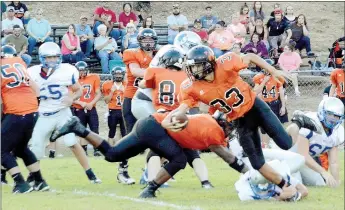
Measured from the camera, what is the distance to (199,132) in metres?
7.68

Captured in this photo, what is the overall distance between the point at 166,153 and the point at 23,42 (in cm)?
854

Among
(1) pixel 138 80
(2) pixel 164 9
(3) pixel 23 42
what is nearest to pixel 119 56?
(3) pixel 23 42

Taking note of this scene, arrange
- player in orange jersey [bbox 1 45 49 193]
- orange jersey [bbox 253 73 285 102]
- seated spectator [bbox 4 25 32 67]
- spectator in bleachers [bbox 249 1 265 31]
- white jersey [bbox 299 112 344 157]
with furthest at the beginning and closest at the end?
spectator in bleachers [bbox 249 1 265 31]
seated spectator [bbox 4 25 32 67]
orange jersey [bbox 253 73 285 102]
white jersey [bbox 299 112 344 157]
player in orange jersey [bbox 1 45 49 193]

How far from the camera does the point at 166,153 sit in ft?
25.5

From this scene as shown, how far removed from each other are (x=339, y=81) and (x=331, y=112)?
456 centimetres

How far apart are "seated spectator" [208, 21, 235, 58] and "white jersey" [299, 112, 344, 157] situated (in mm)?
7832

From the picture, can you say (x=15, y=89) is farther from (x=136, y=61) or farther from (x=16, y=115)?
(x=136, y=61)

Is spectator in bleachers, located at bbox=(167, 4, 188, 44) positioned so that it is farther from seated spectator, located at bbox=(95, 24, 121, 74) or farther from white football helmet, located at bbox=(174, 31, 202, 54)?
white football helmet, located at bbox=(174, 31, 202, 54)

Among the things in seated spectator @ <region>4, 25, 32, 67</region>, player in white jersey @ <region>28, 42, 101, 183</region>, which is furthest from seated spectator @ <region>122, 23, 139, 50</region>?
player in white jersey @ <region>28, 42, 101, 183</region>

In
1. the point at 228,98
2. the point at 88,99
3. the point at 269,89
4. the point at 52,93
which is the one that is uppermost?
the point at 228,98

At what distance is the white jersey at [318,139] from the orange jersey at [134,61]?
180 cm

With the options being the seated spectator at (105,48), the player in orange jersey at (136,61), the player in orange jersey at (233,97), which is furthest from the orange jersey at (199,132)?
the seated spectator at (105,48)

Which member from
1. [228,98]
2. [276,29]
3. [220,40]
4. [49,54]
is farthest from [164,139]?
[276,29]

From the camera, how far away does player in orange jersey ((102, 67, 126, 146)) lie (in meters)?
13.8
